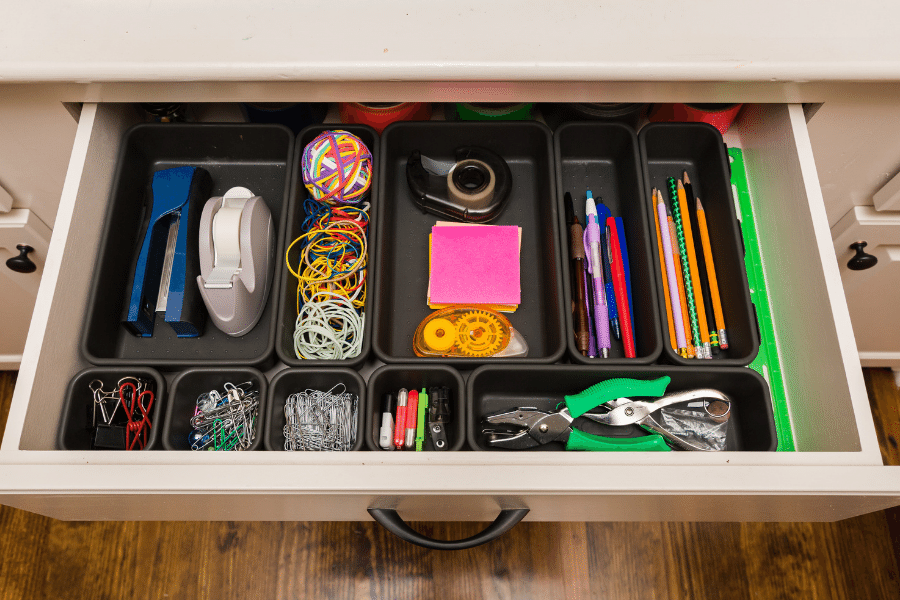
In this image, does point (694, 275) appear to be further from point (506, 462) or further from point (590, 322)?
point (506, 462)

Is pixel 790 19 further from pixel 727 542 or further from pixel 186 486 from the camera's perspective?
pixel 727 542

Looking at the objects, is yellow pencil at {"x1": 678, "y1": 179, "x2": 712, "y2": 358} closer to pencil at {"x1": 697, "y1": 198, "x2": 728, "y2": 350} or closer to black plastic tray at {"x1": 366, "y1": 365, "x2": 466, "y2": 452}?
pencil at {"x1": 697, "y1": 198, "x2": 728, "y2": 350}

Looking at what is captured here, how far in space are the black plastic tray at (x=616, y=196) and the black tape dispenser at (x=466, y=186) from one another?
3.4 inches

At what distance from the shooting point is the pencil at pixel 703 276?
2.49 feet

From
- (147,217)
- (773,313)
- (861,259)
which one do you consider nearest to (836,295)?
A: (773,313)

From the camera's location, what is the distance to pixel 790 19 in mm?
646

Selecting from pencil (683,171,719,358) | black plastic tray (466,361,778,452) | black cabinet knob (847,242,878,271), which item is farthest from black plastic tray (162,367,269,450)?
black cabinet knob (847,242,878,271)

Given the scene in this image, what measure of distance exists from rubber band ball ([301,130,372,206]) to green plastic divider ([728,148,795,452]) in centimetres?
53

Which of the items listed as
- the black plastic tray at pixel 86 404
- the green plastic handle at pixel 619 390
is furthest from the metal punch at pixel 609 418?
the black plastic tray at pixel 86 404

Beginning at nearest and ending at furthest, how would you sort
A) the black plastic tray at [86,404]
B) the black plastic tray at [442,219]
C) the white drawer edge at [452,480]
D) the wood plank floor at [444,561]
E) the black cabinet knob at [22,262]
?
the white drawer edge at [452,480]
the black plastic tray at [86,404]
the black plastic tray at [442,219]
the black cabinet knob at [22,262]
the wood plank floor at [444,561]

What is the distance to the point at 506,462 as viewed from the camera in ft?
1.90

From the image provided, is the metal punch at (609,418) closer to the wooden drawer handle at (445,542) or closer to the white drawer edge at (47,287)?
the wooden drawer handle at (445,542)

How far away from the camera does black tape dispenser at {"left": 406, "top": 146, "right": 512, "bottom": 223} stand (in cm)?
81

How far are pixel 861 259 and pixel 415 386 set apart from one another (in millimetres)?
756
